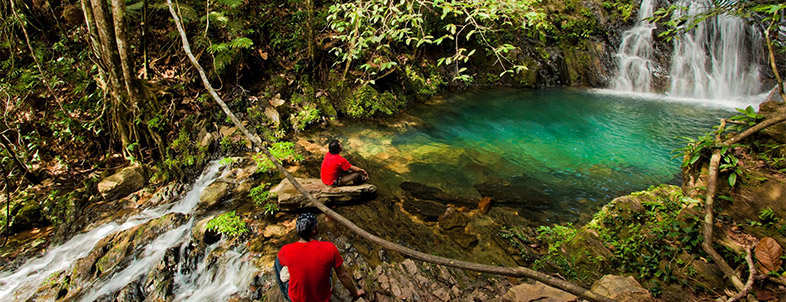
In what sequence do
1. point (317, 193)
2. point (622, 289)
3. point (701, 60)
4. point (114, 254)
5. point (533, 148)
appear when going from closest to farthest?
point (622, 289), point (114, 254), point (317, 193), point (533, 148), point (701, 60)

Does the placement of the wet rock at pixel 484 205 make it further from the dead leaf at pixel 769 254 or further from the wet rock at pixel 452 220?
the dead leaf at pixel 769 254

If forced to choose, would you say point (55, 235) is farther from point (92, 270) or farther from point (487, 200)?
point (487, 200)

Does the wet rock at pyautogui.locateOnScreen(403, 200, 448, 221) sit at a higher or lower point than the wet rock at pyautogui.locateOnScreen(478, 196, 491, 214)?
higher

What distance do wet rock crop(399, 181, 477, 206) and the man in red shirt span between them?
3.13 m

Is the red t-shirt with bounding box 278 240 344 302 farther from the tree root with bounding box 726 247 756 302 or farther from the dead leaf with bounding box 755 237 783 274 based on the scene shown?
the dead leaf with bounding box 755 237 783 274

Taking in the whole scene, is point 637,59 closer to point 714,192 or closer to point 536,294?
point 714,192

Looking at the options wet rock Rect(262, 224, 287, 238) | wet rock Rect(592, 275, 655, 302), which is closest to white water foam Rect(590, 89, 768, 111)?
wet rock Rect(592, 275, 655, 302)

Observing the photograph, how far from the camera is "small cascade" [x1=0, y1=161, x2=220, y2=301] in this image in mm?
4352

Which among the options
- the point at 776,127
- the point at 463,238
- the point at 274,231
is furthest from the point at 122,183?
the point at 776,127

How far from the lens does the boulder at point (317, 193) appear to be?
503 centimetres

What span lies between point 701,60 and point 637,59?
9.17ft

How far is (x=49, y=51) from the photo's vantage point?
765cm

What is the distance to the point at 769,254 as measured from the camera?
3.10 m

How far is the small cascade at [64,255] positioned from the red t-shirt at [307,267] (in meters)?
3.29
